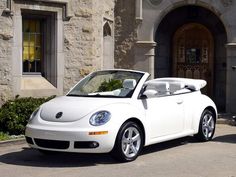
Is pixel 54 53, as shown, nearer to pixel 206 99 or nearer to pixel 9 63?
pixel 9 63

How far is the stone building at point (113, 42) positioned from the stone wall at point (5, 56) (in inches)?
0.9

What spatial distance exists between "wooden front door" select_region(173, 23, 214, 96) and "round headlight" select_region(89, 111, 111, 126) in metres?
8.50

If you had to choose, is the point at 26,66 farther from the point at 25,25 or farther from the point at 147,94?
the point at 147,94

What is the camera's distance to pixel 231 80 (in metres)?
14.5

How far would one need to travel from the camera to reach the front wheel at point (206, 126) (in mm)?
10016

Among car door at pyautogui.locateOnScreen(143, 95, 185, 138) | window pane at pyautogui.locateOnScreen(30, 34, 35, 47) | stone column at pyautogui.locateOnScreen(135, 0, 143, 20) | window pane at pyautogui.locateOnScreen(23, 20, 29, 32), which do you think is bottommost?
car door at pyautogui.locateOnScreen(143, 95, 185, 138)

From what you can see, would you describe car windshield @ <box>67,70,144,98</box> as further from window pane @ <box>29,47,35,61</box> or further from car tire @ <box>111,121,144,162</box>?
window pane @ <box>29,47,35,61</box>

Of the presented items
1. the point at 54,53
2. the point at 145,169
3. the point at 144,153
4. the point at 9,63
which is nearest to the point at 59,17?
the point at 54,53

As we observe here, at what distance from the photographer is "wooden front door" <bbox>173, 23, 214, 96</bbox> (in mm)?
15992

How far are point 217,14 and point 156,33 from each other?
2.15 m

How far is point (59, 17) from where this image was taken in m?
12.3

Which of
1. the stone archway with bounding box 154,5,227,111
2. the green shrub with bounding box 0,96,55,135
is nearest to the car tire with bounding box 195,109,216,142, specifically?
the green shrub with bounding box 0,96,55,135

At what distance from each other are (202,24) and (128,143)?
868cm

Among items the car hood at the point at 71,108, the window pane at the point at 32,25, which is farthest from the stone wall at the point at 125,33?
the car hood at the point at 71,108
